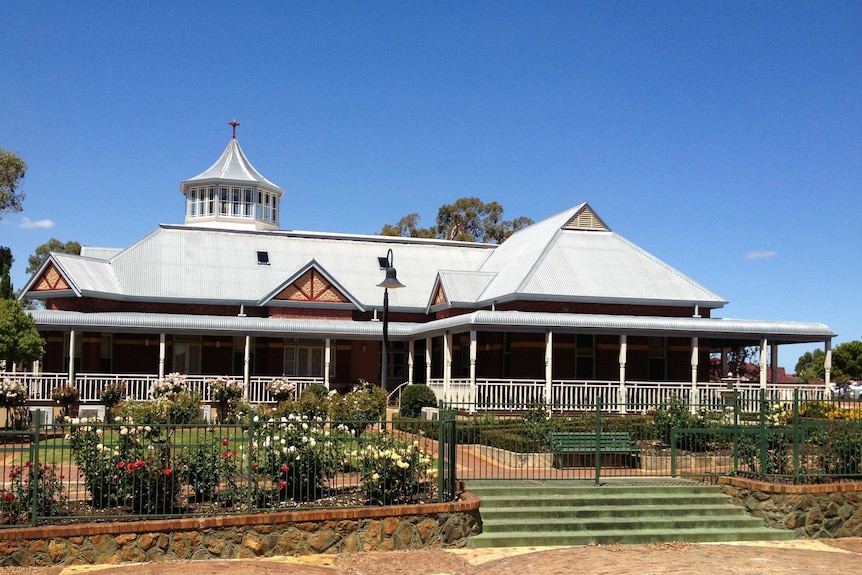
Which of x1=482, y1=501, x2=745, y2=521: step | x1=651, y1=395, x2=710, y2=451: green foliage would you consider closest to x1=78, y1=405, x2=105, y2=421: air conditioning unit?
x1=651, y1=395, x2=710, y2=451: green foliage

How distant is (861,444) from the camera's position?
17688mm

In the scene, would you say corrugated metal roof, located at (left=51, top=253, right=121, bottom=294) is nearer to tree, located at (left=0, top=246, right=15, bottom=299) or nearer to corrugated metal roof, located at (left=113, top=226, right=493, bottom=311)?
corrugated metal roof, located at (left=113, top=226, right=493, bottom=311)

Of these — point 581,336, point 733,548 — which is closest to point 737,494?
point 733,548

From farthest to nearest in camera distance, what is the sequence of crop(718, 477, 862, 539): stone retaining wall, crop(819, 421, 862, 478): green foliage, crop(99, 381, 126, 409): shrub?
crop(99, 381, 126, 409): shrub < crop(819, 421, 862, 478): green foliage < crop(718, 477, 862, 539): stone retaining wall

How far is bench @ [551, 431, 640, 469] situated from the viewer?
18.4 m

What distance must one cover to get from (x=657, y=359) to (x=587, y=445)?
16.2m

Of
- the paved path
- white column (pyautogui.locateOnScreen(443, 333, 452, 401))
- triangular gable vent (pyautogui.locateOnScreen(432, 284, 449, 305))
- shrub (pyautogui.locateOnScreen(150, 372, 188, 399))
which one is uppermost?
triangular gable vent (pyautogui.locateOnScreen(432, 284, 449, 305))

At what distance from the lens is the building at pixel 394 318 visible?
101 feet

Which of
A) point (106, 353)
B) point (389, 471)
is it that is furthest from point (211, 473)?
point (106, 353)

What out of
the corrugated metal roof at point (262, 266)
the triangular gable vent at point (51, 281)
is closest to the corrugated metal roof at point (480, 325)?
the triangular gable vent at point (51, 281)

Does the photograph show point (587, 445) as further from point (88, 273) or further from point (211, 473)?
point (88, 273)

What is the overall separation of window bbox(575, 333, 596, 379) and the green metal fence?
10.9 meters

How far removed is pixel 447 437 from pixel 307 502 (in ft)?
8.09

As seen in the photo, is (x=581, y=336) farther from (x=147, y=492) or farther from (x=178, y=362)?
(x=147, y=492)
